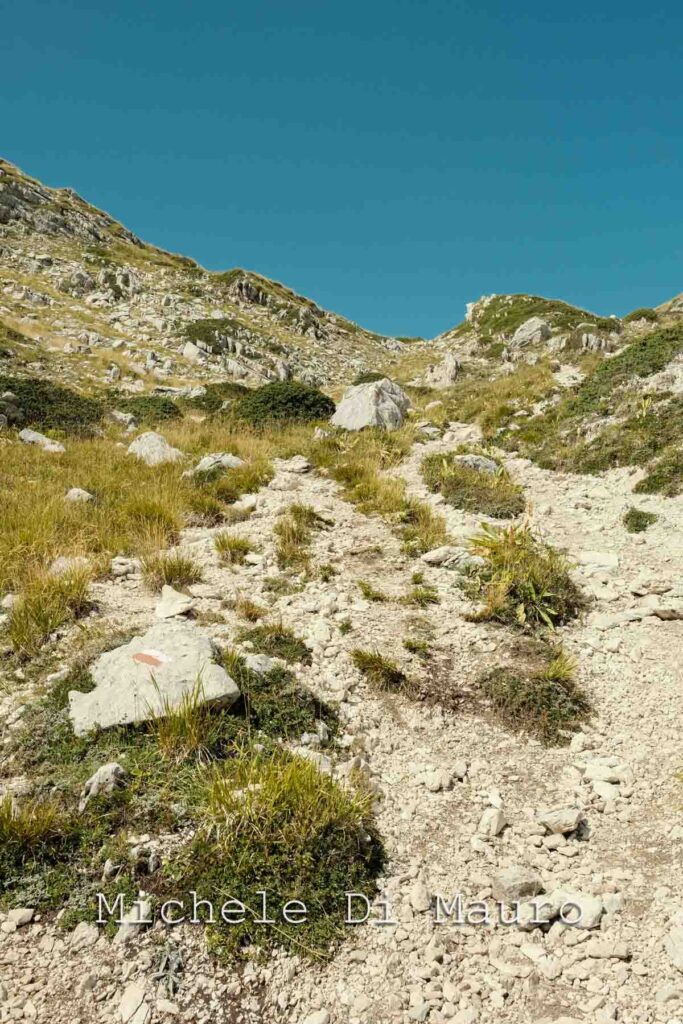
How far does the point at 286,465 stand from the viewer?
14.4m

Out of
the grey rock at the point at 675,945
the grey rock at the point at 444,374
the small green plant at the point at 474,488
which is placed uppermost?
the grey rock at the point at 444,374

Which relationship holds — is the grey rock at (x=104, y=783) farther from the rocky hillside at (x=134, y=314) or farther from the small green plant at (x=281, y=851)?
the rocky hillside at (x=134, y=314)

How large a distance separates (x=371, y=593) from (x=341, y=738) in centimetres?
284

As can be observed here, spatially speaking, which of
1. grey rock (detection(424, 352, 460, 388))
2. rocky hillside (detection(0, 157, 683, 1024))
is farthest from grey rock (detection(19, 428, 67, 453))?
grey rock (detection(424, 352, 460, 388))

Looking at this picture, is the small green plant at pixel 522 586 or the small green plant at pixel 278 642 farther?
the small green plant at pixel 522 586

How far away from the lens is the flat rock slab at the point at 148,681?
509 centimetres

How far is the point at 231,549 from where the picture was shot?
29.7 feet

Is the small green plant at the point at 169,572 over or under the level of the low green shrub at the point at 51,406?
under

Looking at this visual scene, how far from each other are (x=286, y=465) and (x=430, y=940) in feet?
37.7

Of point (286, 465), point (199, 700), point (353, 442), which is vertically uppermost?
point (353, 442)

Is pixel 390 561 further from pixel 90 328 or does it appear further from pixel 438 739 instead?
pixel 90 328

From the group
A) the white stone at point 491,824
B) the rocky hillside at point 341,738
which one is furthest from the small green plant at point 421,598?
the white stone at point 491,824

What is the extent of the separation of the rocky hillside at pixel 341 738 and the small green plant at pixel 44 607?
36 mm

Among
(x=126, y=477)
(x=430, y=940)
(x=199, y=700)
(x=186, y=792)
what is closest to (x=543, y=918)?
(x=430, y=940)
